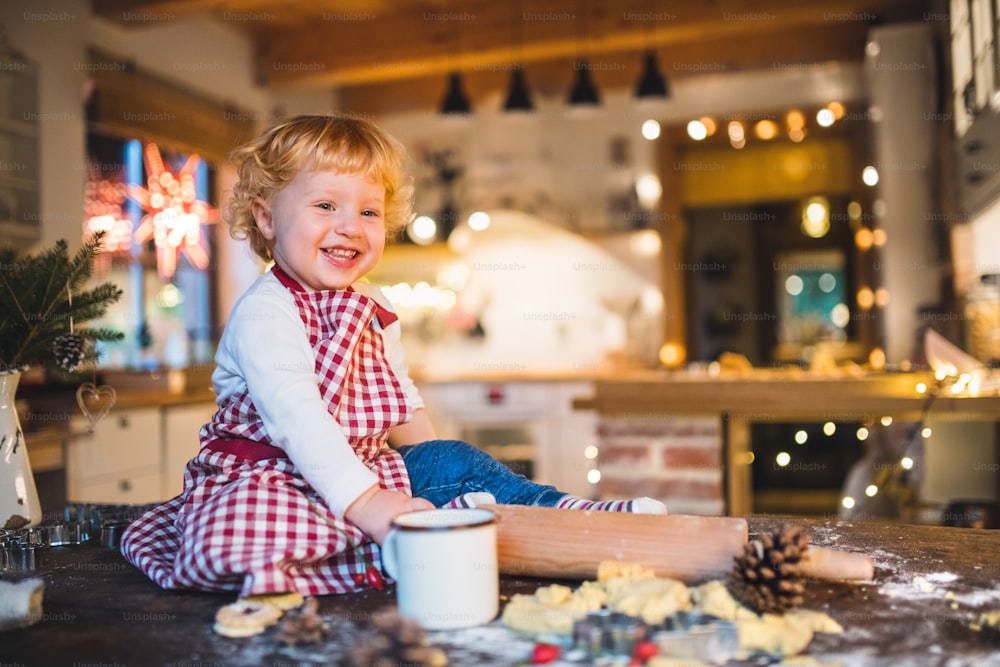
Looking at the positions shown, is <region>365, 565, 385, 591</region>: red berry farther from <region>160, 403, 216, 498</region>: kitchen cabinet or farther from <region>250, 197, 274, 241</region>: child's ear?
<region>160, 403, 216, 498</region>: kitchen cabinet

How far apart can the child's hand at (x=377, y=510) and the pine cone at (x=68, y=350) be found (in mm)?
555

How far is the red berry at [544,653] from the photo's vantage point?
0.68 metres

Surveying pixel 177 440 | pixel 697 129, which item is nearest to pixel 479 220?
pixel 697 129

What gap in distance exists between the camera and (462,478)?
1.08 meters

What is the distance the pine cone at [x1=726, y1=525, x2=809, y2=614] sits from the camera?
2.56 feet

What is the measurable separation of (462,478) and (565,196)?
13.1ft

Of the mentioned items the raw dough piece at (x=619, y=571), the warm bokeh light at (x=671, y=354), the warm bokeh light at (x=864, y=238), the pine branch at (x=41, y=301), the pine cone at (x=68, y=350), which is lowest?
the raw dough piece at (x=619, y=571)

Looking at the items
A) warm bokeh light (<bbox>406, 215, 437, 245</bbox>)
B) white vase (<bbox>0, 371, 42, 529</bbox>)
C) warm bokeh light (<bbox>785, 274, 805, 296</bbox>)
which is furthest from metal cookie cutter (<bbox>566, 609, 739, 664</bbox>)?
warm bokeh light (<bbox>785, 274, 805, 296</bbox>)

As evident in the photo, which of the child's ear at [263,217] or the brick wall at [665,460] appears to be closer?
the child's ear at [263,217]

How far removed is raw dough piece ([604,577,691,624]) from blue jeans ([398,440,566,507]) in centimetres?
22

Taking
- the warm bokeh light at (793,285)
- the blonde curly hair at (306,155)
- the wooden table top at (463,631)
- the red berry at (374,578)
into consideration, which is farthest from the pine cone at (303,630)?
the warm bokeh light at (793,285)

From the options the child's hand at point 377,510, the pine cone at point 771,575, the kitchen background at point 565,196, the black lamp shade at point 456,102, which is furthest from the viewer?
the black lamp shade at point 456,102

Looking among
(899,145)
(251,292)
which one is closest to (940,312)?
(899,145)

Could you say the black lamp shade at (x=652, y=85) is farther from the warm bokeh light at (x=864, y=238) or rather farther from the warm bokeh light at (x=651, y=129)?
the warm bokeh light at (x=864, y=238)
